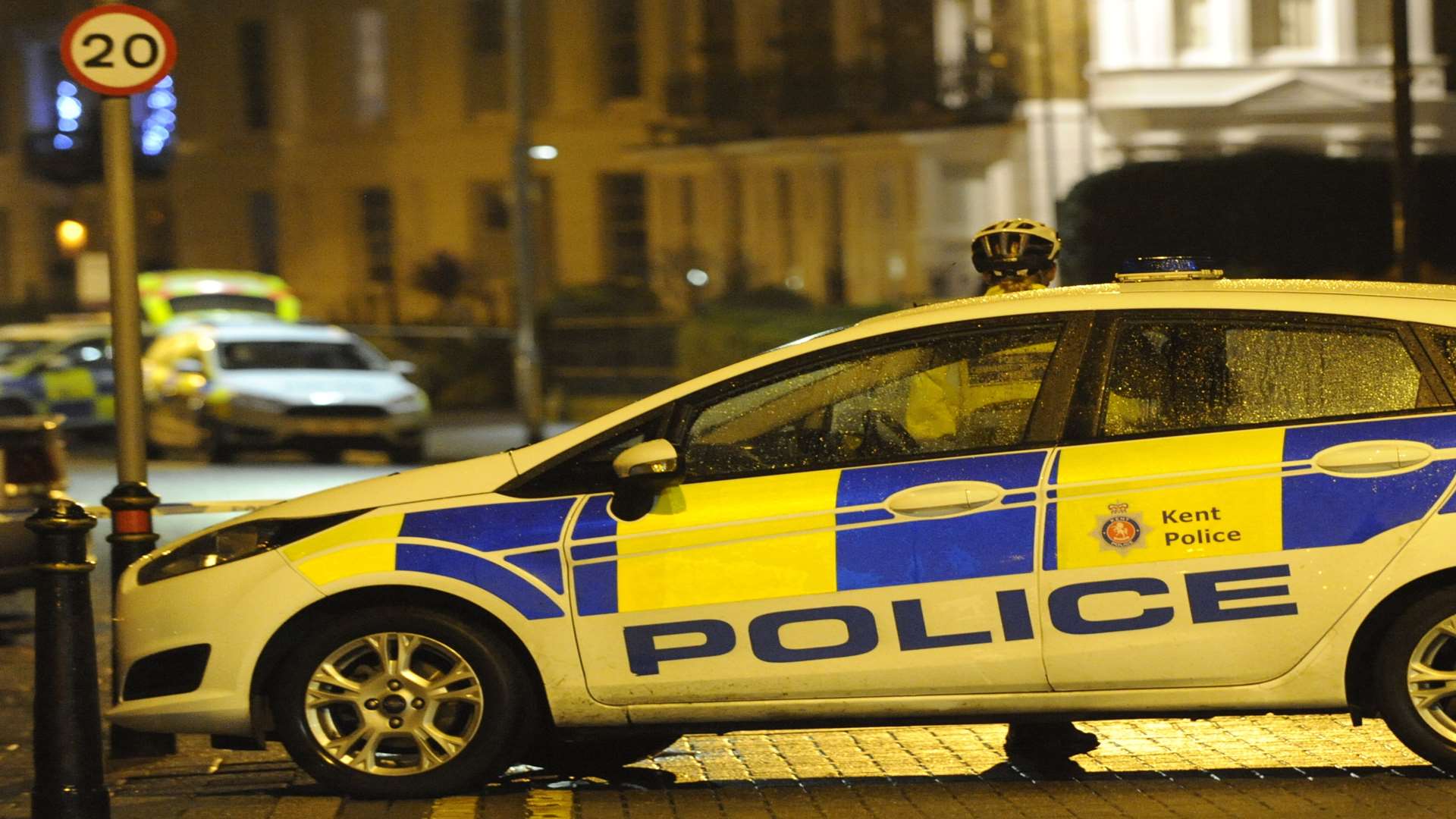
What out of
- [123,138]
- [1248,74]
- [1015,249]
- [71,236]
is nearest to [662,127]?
[1248,74]

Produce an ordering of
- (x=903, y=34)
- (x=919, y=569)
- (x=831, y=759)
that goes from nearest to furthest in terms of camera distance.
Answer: (x=919, y=569)
(x=831, y=759)
(x=903, y=34)

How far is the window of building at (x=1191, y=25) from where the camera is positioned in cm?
3108

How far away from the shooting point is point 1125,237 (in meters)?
22.3

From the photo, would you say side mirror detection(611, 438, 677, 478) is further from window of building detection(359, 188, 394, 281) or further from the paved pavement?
window of building detection(359, 188, 394, 281)

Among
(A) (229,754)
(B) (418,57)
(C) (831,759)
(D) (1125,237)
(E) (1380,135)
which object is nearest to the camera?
(C) (831,759)

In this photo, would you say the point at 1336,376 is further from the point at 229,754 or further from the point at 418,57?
the point at 418,57

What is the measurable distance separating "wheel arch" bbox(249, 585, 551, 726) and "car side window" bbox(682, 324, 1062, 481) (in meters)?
0.66

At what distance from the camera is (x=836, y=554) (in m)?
5.65

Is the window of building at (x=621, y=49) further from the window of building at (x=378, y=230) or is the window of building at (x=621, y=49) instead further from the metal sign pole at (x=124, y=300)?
the metal sign pole at (x=124, y=300)

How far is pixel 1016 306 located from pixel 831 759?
149 cm

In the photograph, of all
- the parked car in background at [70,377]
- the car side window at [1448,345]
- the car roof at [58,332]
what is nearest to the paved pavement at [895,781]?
the car side window at [1448,345]

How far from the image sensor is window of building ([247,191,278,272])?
42000mm

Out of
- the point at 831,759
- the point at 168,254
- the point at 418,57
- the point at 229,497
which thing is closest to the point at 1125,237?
the point at 229,497

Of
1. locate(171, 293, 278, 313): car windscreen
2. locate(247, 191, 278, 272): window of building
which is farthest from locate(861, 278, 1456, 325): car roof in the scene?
locate(247, 191, 278, 272): window of building
